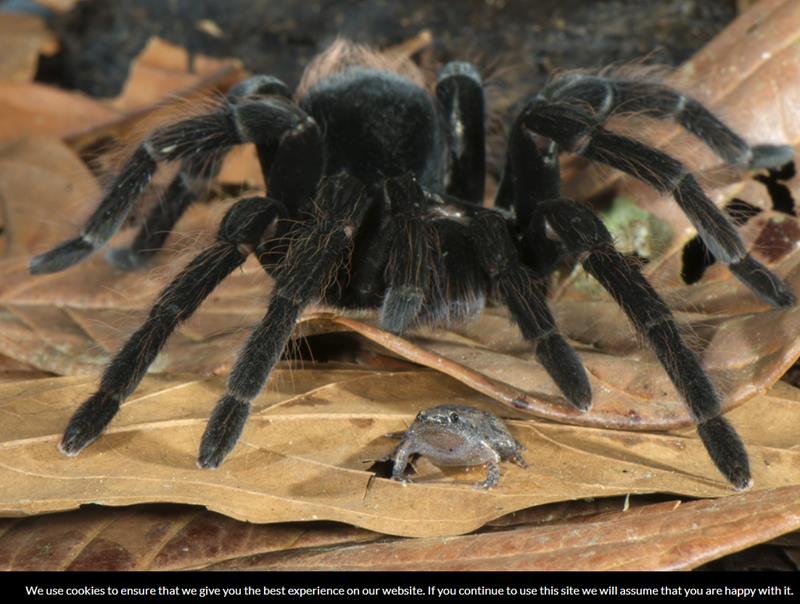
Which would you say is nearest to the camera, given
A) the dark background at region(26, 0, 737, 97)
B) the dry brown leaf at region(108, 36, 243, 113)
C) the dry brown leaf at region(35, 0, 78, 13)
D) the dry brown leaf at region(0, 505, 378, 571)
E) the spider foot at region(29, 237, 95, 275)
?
the dry brown leaf at region(0, 505, 378, 571)

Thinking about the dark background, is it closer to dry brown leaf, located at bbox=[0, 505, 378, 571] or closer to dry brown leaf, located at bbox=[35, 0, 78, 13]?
dry brown leaf, located at bbox=[35, 0, 78, 13]

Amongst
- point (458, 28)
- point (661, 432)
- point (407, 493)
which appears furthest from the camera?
point (458, 28)

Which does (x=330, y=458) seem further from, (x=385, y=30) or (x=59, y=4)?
(x=59, y=4)

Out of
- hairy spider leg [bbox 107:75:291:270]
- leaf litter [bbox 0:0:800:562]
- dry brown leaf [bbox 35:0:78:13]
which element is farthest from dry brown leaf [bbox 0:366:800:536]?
dry brown leaf [bbox 35:0:78:13]

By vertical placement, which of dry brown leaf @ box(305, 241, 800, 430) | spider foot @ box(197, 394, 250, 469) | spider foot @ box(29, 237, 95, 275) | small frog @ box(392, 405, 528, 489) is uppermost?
dry brown leaf @ box(305, 241, 800, 430)

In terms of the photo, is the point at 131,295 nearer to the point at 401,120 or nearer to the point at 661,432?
the point at 401,120
